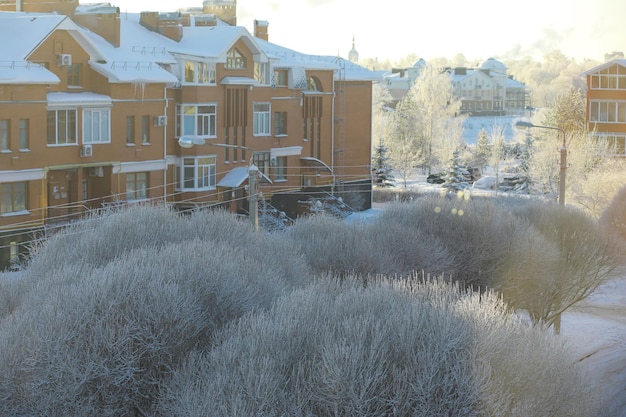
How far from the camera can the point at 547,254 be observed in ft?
109

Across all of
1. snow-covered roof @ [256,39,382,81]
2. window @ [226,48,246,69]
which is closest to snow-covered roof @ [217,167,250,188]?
window @ [226,48,246,69]

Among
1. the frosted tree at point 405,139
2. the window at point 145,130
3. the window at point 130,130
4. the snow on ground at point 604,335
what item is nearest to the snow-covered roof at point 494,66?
the frosted tree at point 405,139

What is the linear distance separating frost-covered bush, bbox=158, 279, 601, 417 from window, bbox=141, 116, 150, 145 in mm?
24370

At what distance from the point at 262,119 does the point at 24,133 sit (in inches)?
573

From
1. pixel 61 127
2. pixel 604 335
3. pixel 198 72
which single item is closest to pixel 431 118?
pixel 198 72

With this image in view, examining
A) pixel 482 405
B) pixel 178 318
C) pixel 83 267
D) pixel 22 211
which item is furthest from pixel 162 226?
pixel 482 405

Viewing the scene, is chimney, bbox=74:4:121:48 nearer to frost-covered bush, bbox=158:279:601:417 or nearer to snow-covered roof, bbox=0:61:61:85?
snow-covered roof, bbox=0:61:61:85

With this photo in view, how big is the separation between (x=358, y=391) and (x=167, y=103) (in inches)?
1125

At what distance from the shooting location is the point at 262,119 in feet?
152

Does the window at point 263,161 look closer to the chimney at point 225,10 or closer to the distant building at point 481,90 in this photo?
the chimney at point 225,10

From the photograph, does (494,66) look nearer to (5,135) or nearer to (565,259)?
(565,259)

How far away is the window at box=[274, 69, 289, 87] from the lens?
47853mm

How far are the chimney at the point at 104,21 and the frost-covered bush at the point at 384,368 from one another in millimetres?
26000

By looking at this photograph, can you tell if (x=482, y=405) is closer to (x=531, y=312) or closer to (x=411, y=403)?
(x=411, y=403)
